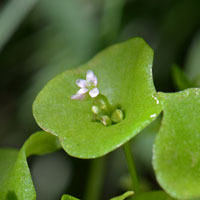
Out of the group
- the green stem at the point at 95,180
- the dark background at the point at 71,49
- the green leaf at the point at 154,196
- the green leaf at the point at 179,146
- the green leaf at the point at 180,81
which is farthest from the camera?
the dark background at the point at 71,49

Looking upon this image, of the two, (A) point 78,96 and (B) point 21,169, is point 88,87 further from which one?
(B) point 21,169

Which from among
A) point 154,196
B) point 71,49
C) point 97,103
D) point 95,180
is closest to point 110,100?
point 97,103

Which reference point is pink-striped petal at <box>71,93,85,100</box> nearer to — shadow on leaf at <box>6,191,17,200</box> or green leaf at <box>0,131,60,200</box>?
green leaf at <box>0,131,60,200</box>

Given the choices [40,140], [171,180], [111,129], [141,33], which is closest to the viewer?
[171,180]

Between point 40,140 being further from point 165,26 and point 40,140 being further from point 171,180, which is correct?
point 165,26

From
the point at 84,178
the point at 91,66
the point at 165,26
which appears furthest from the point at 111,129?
the point at 165,26

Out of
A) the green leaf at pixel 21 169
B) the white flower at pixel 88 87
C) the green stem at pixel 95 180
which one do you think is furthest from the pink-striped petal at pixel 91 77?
the green stem at pixel 95 180

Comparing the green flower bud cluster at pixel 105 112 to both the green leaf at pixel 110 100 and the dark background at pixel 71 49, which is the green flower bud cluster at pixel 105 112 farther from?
the dark background at pixel 71 49
